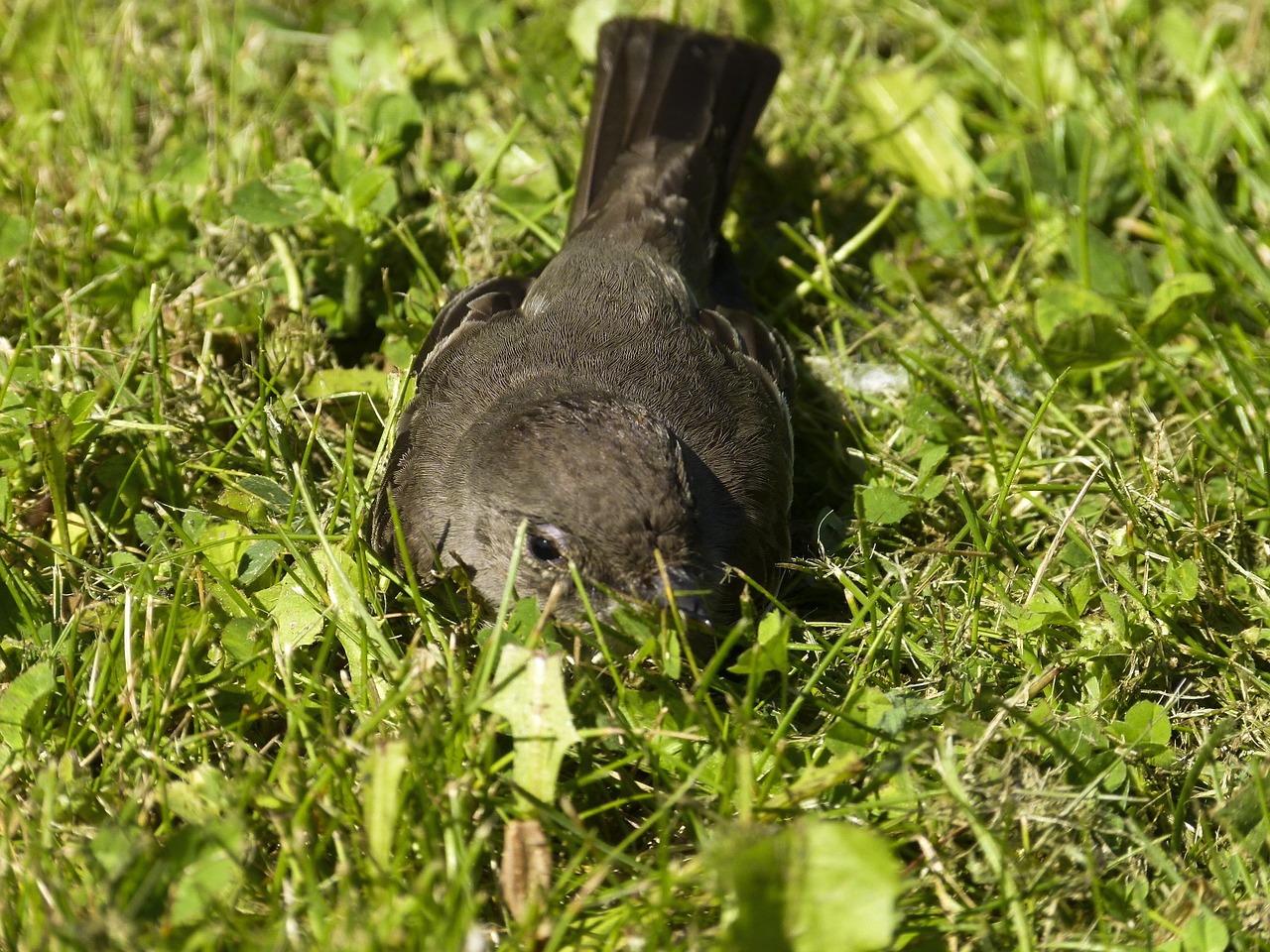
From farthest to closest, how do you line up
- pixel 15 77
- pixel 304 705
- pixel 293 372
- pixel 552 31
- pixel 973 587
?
pixel 552 31, pixel 15 77, pixel 293 372, pixel 973 587, pixel 304 705

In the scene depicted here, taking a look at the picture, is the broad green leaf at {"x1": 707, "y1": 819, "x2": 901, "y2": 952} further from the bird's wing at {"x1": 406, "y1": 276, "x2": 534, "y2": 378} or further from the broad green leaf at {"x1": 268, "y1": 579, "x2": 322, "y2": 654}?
the bird's wing at {"x1": 406, "y1": 276, "x2": 534, "y2": 378}

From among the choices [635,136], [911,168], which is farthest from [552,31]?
[911,168]

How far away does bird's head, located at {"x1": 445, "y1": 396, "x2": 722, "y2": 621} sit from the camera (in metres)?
3.54

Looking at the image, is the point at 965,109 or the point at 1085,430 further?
the point at 965,109

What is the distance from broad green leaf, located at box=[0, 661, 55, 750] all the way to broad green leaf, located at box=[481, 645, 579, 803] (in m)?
1.23

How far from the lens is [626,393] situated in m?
4.11

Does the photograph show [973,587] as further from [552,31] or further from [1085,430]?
[552,31]

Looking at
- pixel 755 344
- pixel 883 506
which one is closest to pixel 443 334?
pixel 755 344

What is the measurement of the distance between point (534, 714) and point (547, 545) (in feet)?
2.36

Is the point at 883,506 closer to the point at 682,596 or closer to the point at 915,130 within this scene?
the point at 682,596

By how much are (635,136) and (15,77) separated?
2.99m

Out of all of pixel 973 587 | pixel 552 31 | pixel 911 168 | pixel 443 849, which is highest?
pixel 552 31

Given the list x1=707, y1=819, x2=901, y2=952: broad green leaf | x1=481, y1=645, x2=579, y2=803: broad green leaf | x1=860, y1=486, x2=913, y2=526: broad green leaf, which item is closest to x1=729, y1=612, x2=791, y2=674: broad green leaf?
x1=481, y1=645, x2=579, y2=803: broad green leaf

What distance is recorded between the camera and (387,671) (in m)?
3.38
